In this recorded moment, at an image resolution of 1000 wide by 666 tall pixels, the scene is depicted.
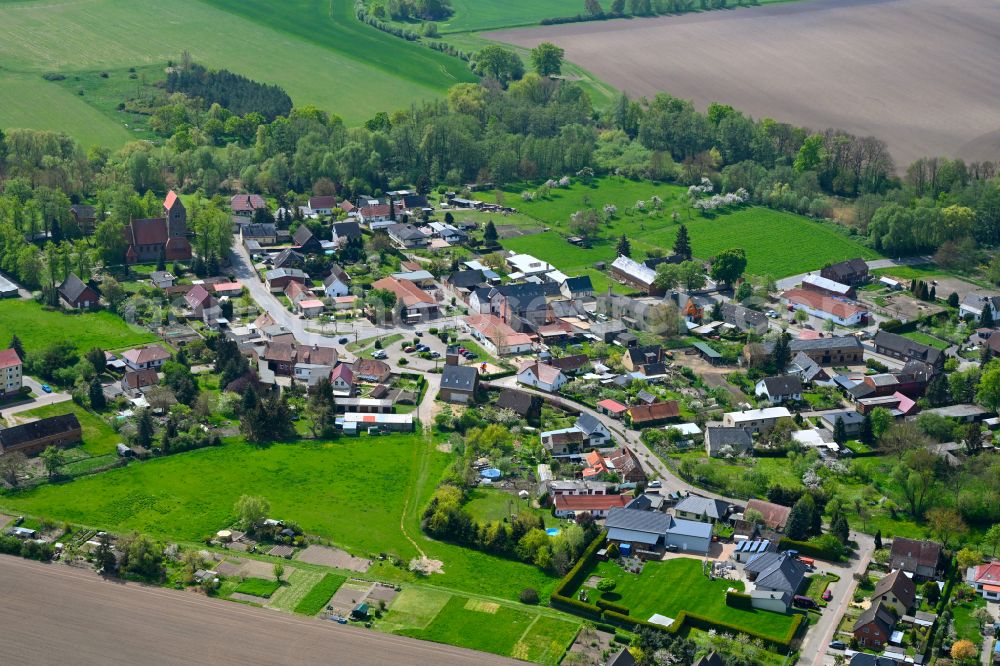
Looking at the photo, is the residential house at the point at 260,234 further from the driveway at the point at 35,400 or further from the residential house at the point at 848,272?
the residential house at the point at 848,272

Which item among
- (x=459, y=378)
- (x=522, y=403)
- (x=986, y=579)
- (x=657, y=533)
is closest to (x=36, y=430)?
(x=459, y=378)

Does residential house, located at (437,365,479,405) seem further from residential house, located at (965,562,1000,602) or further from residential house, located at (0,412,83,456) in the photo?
residential house, located at (965,562,1000,602)

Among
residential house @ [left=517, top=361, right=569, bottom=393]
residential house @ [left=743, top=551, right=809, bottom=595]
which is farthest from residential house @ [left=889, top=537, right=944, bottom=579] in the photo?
residential house @ [left=517, top=361, right=569, bottom=393]

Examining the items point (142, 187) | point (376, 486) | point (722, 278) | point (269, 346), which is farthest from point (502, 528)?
point (142, 187)

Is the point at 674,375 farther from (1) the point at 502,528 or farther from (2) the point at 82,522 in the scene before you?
(2) the point at 82,522

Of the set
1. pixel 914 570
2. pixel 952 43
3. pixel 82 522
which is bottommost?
pixel 82 522

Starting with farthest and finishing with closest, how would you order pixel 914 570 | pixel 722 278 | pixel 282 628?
pixel 722 278, pixel 914 570, pixel 282 628
